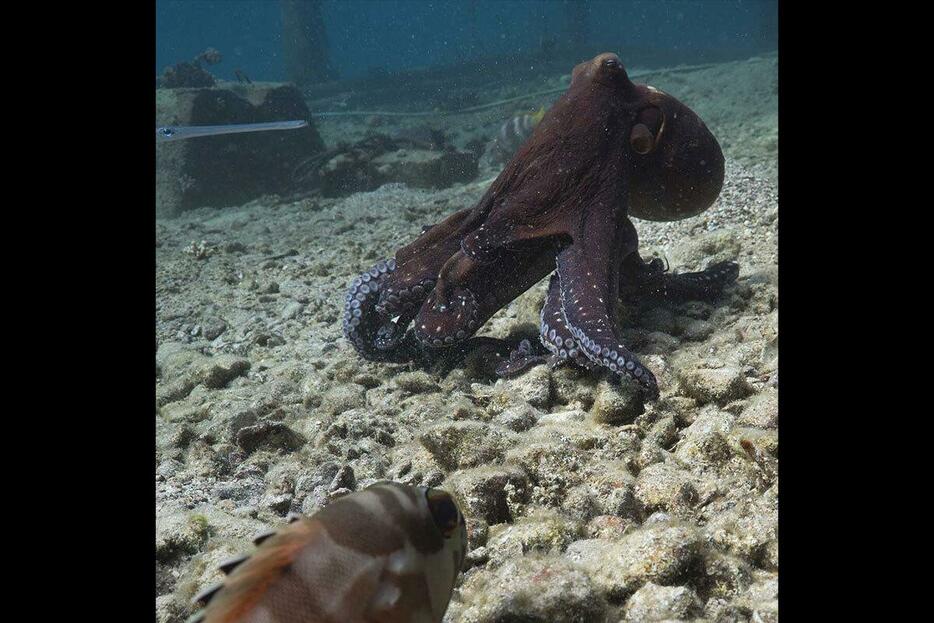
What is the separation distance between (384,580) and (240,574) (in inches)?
9.9

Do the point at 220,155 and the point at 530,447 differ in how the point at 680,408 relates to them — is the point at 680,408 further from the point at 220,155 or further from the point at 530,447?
the point at 220,155

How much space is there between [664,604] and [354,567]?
31.2 inches

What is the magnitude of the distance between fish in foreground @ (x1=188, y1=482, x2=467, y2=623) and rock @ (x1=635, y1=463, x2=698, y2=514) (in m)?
1.02

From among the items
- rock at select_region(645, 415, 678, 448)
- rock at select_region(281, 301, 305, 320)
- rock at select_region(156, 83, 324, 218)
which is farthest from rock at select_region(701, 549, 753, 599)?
rock at select_region(156, 83, 324, 218)

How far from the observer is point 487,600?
1598mm

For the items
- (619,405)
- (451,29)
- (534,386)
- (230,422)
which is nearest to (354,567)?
(619,405)

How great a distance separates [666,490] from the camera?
7.14 feet

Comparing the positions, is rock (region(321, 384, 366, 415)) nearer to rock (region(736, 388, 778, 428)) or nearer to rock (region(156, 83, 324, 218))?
rock (region(736, 388, 778, 428))

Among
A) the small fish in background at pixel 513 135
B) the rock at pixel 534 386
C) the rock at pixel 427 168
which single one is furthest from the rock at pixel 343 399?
the small fish in background at pixel 513 135

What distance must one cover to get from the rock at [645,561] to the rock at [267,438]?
6.26 ft
